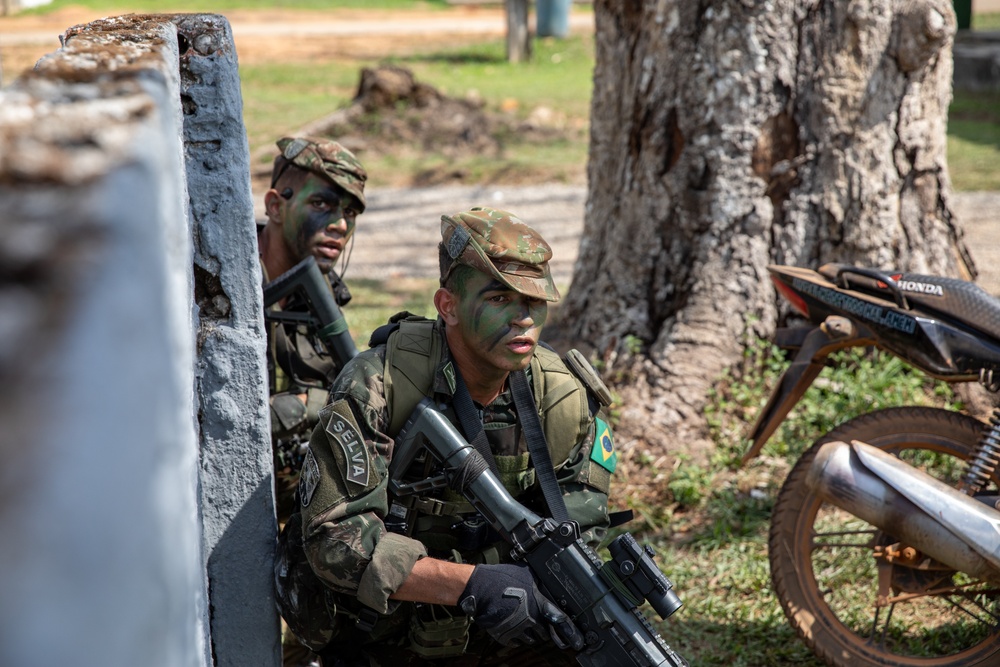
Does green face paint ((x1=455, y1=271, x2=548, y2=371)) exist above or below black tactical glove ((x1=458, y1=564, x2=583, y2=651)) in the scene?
above

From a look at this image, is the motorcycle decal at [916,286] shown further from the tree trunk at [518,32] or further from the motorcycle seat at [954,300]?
the tree trunk at [518,32]

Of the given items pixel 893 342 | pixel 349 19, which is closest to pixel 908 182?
pixel 893 342

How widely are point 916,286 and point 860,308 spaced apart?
0.17 meters

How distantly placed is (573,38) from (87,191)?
65.2 ft

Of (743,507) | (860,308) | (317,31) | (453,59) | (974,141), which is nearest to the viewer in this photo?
(860,308)

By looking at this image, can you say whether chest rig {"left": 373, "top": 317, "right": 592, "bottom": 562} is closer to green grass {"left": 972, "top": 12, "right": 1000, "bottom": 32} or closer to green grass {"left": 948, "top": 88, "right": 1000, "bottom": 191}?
green grass {"left": 948, "top": 88, "right": 1000, "bottom": 191}

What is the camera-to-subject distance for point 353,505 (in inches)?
88.0

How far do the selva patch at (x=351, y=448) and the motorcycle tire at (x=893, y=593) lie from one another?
1469 millimetres

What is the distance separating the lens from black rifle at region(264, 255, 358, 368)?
3090 millimetres

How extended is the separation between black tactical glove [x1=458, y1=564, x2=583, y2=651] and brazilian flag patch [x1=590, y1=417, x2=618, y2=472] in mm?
442

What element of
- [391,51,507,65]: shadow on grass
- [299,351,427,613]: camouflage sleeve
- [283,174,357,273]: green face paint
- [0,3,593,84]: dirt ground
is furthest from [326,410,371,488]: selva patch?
[391,51,507,65]: shadow on grass

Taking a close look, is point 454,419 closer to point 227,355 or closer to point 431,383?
point 431,383

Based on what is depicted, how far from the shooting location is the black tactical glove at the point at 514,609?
2.19 meters

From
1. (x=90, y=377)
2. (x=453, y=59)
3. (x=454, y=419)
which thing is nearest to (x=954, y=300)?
(x=454, y=419)
